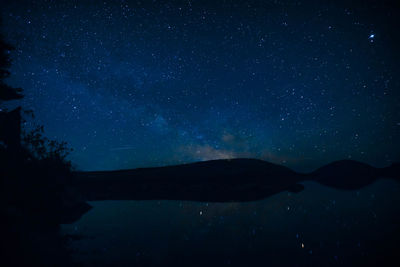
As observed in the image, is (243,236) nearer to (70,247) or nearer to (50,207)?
(70,247)

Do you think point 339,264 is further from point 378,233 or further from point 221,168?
point 221,168

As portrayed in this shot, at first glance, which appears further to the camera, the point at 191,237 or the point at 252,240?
the point at 191,237

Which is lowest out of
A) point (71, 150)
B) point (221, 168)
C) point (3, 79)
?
point (221, 168)

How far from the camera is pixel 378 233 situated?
5.17 meters

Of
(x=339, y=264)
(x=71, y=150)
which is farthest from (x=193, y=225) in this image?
(x=71, y=150)

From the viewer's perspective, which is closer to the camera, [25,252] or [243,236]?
[25,252]

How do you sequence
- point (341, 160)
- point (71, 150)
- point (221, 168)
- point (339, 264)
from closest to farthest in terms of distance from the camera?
1. point (339, 264)
2. point (71, 150)
3. point (221, 168)
4. point (341, 160)

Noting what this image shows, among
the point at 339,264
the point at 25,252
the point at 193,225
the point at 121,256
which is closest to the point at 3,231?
the point at 25,252

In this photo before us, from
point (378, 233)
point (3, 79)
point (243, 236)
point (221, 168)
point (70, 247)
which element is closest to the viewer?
point (70, 247)

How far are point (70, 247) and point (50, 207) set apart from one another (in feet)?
13.1

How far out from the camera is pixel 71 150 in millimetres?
13195

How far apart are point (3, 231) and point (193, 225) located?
219 inches

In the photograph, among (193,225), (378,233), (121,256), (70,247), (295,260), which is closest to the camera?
(295,260)

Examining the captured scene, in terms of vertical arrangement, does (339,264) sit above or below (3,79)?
below
